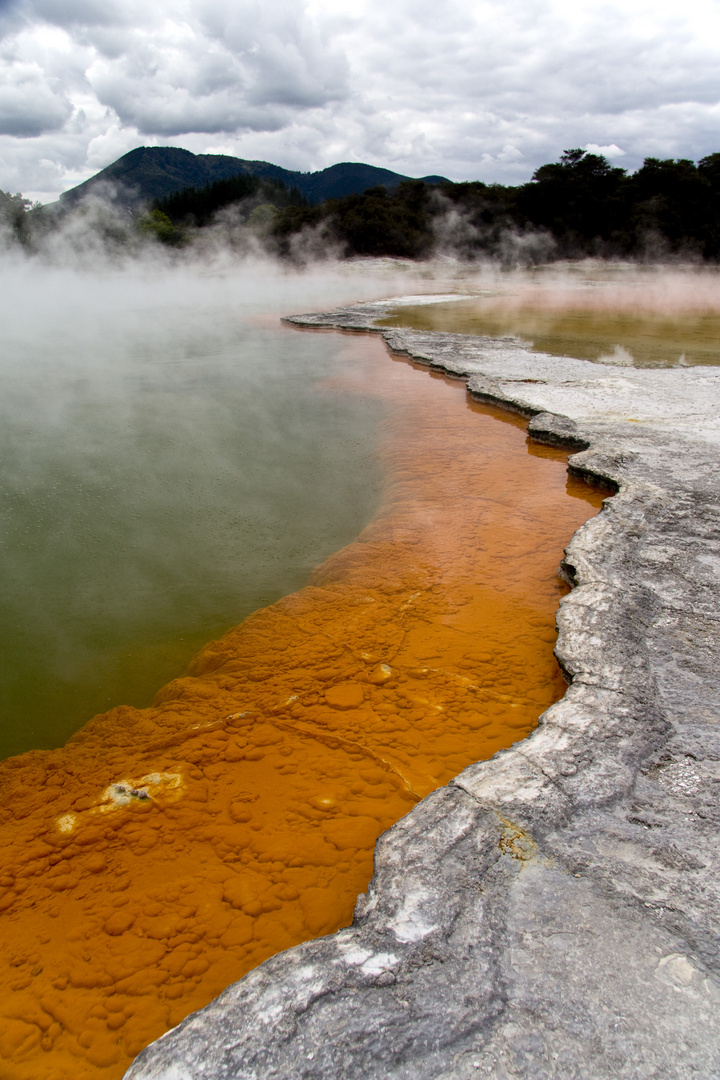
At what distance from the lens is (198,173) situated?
106562 millimetres

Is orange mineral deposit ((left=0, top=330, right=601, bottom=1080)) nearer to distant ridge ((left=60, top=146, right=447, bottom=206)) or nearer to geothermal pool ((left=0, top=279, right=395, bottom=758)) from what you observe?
geothermal pool ((left=0, top=279, right=395, bottom=758))

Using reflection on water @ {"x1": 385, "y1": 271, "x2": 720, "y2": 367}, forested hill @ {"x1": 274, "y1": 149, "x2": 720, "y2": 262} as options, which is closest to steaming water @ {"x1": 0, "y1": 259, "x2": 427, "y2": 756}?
reflection on water @ {"x1": 385, "y1": 271, "x2": 720, "y2": 367}

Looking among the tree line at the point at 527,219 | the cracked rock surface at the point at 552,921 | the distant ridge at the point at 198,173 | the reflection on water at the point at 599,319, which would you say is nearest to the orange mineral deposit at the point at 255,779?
the cracked rock surface at the point at 552,921

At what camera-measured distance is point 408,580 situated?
2.91m

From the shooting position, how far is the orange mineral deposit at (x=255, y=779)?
144cm

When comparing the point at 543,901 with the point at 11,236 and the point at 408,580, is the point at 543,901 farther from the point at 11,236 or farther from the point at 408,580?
the point at 11,236

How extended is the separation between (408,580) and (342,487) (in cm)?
138

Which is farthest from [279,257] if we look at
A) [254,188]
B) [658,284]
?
[254,188]

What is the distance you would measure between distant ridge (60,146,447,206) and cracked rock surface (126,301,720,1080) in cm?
10603

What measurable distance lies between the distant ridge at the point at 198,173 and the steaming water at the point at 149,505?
328 ft

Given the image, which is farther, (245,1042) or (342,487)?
(342,487)

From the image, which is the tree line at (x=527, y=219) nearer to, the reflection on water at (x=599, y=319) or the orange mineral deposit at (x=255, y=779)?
the reflection on water at (x=599, y=319)

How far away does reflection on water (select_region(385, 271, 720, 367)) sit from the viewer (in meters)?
7.44

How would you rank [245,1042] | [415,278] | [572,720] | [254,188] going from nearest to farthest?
[245,1042] → [572,720] → [415,278] → [254,188]
